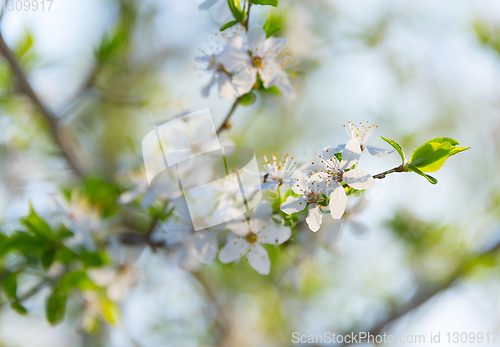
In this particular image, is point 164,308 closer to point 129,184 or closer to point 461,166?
point 129,184

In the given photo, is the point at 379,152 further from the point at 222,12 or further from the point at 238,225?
the point at 222,12

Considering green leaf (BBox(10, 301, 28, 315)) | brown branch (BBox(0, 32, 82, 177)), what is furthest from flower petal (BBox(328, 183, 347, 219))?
brown branch (BBox(0, 32, 82, 177))

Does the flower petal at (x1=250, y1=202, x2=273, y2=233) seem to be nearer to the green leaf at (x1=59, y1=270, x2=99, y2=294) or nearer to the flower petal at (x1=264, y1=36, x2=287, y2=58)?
the flower petal at (x1=264, y1=36, x2=287, y2=58)

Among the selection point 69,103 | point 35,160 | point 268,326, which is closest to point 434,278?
point 268,326

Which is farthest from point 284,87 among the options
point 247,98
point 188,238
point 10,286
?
point 10,286

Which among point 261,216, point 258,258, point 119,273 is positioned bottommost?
point 119,273
